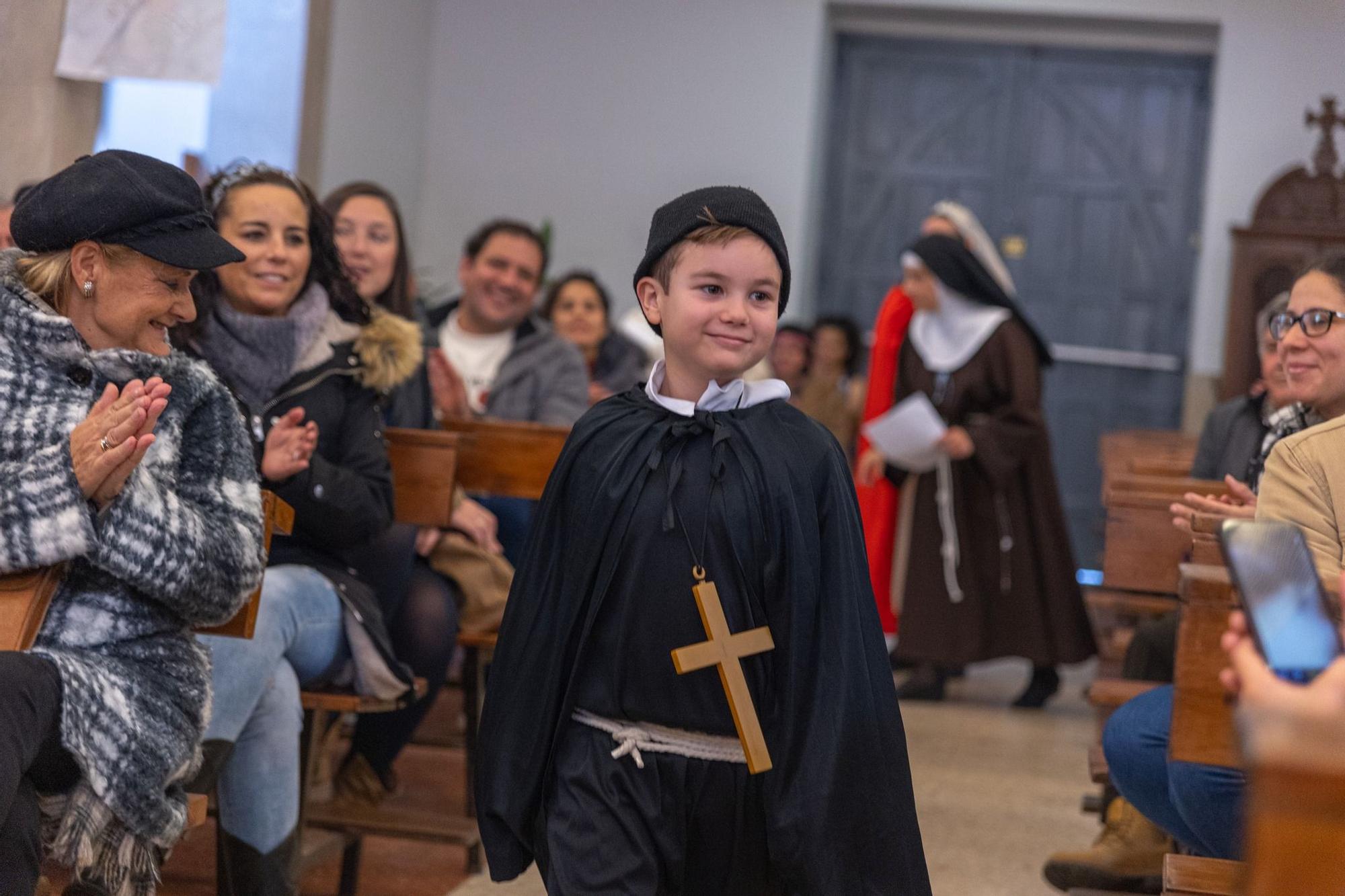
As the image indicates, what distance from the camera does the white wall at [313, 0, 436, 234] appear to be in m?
8.74

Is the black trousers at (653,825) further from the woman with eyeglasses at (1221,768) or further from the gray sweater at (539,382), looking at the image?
the gray sweater at (539,382)

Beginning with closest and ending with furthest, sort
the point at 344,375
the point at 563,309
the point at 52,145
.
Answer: the point at 344,375
the point at 52,145
the point at 563,309

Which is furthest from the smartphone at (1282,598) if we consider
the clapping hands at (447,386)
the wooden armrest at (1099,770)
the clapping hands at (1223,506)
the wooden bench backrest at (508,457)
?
the clapping hands at (447,386)

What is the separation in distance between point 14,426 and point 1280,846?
6.63 feet

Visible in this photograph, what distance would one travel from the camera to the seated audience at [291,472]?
10.3 feet

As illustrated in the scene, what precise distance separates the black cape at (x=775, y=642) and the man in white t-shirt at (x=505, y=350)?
2770mm

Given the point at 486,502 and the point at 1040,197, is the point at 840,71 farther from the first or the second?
the point at 486,502

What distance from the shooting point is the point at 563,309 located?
692cm

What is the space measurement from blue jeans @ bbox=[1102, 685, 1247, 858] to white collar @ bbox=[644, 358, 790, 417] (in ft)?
3.24

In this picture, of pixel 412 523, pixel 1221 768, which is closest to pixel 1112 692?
pixel 1221 768

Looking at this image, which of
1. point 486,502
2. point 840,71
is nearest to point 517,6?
point 840,71

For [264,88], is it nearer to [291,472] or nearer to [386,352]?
[386,352]

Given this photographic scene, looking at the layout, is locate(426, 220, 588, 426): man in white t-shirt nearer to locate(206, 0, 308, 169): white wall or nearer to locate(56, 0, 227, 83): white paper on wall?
locate(56, 0, 227, 83): white paper on wall

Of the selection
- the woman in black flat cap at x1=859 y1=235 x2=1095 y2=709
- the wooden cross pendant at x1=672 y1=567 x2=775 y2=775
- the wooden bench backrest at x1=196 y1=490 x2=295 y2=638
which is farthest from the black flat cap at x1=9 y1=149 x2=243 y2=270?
the woman in black flat cap at x1=859 y1=235 x2=1095 y2=709
